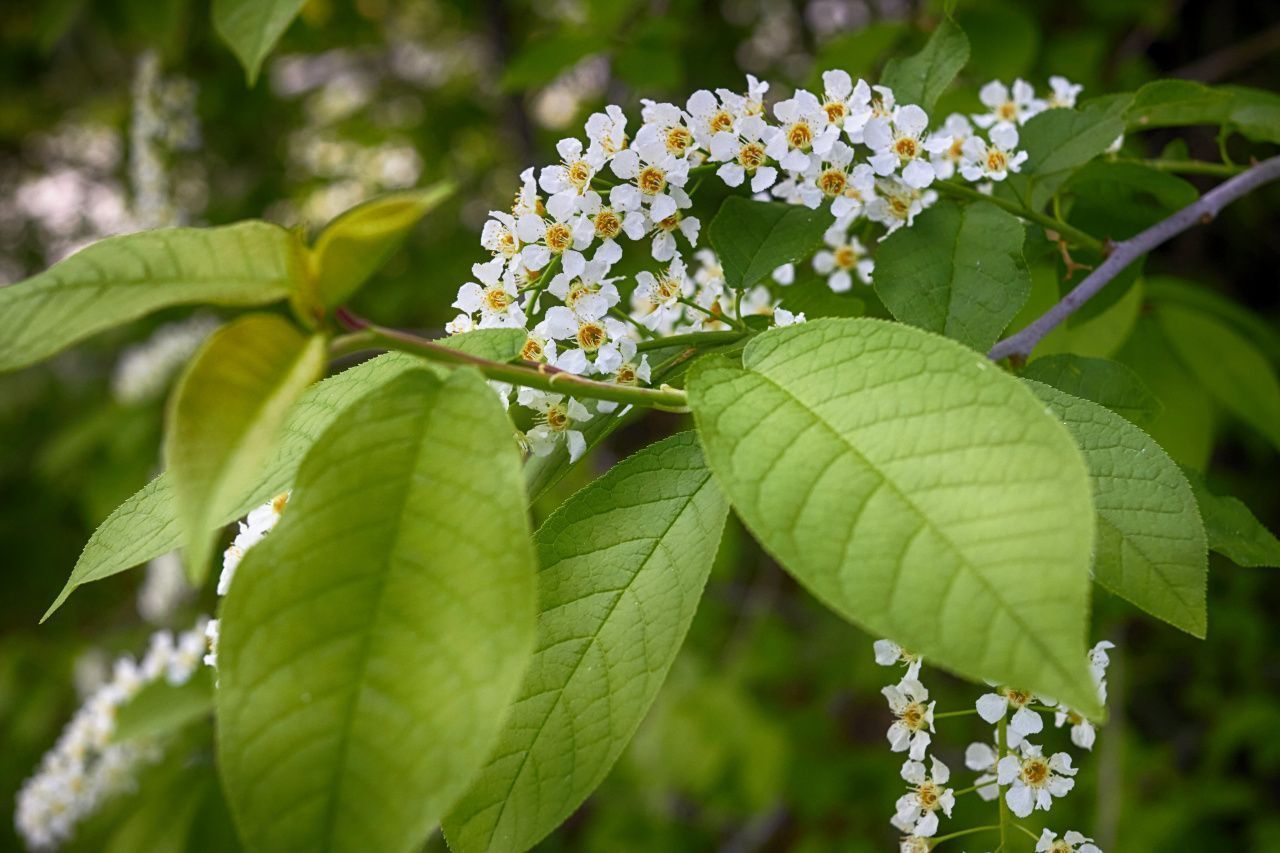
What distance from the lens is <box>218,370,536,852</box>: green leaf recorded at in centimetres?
68

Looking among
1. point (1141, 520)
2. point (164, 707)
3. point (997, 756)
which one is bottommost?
point (997, 756)

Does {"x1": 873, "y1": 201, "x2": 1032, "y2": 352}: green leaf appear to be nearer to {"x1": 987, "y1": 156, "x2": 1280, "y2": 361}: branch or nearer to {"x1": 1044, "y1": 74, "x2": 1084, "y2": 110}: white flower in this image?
{"x1": 987, "y1": 156, "x2": 1280, "y2": 361}: branch

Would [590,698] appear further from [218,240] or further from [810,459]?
[218,240]

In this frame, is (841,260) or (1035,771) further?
(841,260)

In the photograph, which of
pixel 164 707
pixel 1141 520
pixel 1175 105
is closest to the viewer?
pixel 1141 520

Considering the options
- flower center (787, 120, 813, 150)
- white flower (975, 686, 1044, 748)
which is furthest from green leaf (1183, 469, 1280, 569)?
flower center (787, 120, 813, 150)

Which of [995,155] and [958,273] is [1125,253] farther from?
[958,273]

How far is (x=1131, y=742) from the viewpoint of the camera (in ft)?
11.7

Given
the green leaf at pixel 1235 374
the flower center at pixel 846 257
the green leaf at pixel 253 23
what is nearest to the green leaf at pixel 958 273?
the flower center at pixel 846 257

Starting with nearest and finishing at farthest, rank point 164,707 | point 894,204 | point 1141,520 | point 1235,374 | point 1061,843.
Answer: point 1141,520
point 1061,843
point 894,204
point 1235,374
point 164,707

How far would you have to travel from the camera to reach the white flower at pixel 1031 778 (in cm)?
110

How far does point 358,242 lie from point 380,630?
271 millimetres

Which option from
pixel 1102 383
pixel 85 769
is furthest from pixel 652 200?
pixel 85 769

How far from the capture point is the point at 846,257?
1.56 meters
